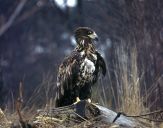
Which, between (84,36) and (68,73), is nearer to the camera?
(68,73)

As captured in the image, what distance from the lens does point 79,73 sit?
24.1ft

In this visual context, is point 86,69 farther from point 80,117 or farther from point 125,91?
point 125,91

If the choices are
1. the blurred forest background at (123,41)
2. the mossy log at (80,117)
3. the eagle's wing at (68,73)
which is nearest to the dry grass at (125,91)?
the blurred forest background at (123,41)

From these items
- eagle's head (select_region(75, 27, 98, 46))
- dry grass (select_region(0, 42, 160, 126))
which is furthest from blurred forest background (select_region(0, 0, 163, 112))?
eagle's head (select_region(75, 27, 98, 46))

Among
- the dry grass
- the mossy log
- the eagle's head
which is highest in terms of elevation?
the eagle's head

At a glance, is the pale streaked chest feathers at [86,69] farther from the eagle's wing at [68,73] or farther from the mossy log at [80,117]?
the mossy log at [80,117]

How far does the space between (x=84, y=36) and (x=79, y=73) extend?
0.57 m

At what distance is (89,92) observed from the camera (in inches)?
295

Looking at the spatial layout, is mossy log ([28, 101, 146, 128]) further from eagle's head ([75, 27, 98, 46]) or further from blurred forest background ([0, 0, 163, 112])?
eagle's head ([75, 27, 98, 46])

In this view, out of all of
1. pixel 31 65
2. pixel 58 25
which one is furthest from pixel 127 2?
pixel 58 25

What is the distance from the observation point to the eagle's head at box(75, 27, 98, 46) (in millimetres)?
7637

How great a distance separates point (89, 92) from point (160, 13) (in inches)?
124

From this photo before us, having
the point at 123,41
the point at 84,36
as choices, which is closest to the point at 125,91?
the point at 84,36

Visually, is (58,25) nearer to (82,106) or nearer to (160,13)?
(160,13)
